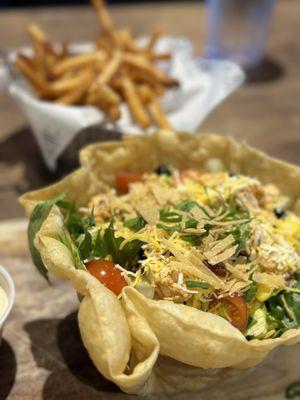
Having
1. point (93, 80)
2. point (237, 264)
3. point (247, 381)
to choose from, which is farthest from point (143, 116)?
point (247, 381)

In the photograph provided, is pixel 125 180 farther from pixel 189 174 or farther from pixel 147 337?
pixel 147 337

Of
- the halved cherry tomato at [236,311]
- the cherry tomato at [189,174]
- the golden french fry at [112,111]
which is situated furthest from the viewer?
the golden french fry at [112,111]

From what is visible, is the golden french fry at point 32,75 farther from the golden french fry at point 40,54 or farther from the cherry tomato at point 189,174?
the cherry tomato at point 189,174

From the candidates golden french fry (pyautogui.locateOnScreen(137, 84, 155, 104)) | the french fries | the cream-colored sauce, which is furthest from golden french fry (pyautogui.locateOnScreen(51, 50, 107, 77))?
the cream-colored sauce

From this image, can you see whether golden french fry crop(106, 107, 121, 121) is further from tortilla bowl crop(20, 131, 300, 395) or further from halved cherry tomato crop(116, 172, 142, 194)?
tortilla bowl crop(20, 131, 300, 395)

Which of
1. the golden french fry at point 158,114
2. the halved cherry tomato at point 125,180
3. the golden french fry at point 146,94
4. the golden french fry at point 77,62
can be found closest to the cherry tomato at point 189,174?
the halved cherry tomato at point 125,180
